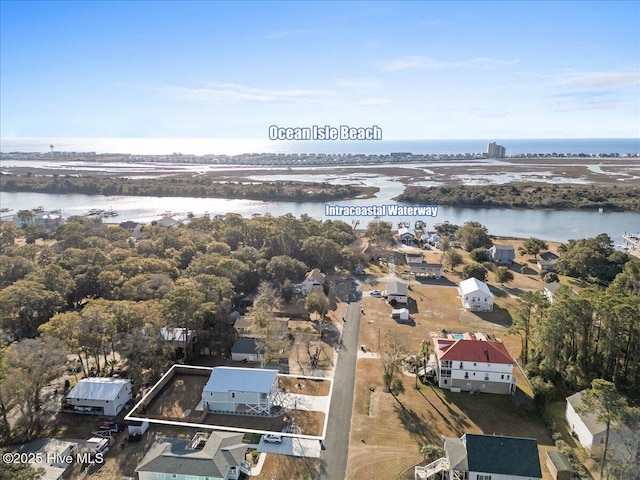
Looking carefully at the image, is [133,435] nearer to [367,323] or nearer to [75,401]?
[75,401]

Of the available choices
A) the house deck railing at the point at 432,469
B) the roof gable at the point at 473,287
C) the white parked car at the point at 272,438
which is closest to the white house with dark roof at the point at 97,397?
the white parked car at the point at 272,438

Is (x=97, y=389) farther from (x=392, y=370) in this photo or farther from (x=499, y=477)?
(x=499, y=477)

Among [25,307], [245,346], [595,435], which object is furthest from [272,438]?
[25,307]

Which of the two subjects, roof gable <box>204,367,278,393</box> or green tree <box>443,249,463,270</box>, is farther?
green tree <box>443,249,463,270</box>

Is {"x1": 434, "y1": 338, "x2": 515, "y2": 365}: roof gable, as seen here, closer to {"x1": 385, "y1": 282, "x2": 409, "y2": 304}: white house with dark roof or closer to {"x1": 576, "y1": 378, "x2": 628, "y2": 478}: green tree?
{"x1": 576, "y1": 378, "x2": 628, "y2": 478}: green tree

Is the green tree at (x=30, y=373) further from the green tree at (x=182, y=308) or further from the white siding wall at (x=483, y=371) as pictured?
the white siding wall at (x=483, y=371)

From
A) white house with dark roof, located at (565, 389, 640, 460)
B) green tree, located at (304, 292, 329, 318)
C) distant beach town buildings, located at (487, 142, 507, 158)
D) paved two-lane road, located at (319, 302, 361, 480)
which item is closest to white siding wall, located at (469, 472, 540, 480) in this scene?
white house with dark roof, located at (565, 389, 640, 460)

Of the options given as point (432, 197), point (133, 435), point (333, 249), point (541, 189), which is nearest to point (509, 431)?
point (133, 435)
